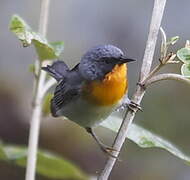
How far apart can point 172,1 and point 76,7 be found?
788mm

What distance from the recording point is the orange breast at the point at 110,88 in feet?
6.38

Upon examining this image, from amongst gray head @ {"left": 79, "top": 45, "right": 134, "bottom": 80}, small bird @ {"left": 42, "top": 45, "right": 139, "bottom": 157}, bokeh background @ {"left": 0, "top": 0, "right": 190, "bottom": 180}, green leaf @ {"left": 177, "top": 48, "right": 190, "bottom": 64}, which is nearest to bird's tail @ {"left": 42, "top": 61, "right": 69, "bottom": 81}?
small bird @ {"left": 42, "top": 45, "right": 139, "bottom": 157}

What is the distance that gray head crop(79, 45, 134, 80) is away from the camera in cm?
188

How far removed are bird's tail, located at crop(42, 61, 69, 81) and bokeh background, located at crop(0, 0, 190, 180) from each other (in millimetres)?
2122

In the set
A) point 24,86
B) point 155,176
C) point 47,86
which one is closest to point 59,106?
point 47,86

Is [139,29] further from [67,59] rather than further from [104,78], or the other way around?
[104,78]

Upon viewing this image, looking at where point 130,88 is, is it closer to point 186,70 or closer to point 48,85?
point 48,85

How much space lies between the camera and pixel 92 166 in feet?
15.3

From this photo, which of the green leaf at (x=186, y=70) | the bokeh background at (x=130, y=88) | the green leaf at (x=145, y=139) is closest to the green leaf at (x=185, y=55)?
the green leaf at (x=186, y=70)

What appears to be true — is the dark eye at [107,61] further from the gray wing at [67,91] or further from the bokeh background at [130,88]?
the bokeh background at [130,88]

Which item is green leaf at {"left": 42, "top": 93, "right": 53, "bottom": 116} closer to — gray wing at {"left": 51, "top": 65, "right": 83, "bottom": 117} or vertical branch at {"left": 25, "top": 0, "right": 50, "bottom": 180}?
gray wing at {"left": 51, "top": 65, "right": 83, "bottom": 117}

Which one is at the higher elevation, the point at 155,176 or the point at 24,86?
the point at 24,86

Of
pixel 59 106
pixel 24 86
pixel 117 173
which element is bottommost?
pixel 117 173

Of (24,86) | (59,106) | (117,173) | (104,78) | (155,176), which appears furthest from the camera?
(24,86)
